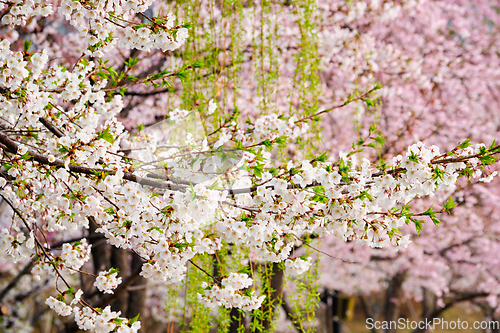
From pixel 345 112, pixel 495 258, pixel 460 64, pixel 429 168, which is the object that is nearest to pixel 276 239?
pixel 429 168

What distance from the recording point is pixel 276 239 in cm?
210

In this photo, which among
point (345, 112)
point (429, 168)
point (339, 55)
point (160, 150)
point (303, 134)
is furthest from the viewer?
point (345, 112)

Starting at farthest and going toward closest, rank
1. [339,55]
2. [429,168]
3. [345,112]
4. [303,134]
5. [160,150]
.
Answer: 1. [345,112]
2. [339,55]
3. [303,134]
4. [160,150]
5. [429,168]

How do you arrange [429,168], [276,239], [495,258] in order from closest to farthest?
[429,168] → [276,239] → [495,258]

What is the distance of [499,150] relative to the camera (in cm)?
163

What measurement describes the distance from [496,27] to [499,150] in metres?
9.08

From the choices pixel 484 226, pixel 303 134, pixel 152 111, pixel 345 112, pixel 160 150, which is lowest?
pixel 160 150

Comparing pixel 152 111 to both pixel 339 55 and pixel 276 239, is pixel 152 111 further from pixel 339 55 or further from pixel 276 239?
pixel 276 239

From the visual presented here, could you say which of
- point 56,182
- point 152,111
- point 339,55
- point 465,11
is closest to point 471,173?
point 56,182

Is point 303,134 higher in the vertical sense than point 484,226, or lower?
lower

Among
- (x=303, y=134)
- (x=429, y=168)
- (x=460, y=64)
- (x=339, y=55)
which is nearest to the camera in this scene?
(x=429, y=168)

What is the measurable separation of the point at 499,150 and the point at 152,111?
17.9 ft

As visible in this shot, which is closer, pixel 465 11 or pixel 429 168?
pixel 429 168

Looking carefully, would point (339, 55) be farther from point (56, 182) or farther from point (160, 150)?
point (56, 182)
